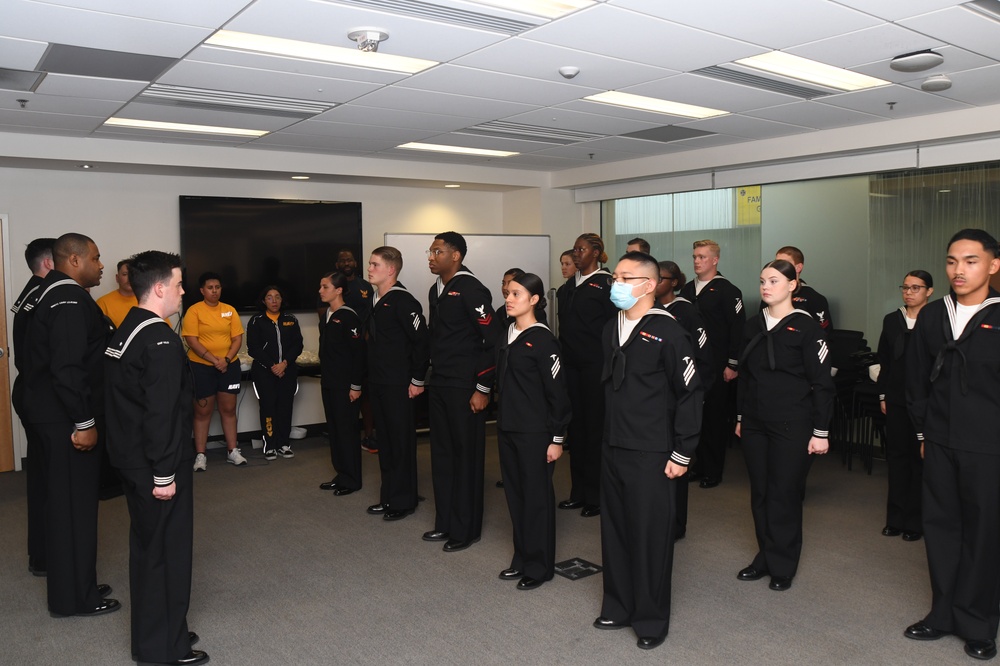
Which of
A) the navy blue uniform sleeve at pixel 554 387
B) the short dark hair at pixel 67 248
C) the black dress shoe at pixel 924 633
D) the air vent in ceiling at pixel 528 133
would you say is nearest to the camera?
the black dress shoe at pixel 924 633

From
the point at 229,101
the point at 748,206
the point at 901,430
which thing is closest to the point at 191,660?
the point at 229,101

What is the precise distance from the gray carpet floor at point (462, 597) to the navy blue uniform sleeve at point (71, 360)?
1.03 meters

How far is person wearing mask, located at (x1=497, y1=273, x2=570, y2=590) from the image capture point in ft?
13.3

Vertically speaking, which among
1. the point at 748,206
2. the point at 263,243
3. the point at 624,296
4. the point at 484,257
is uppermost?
the point at 748,206

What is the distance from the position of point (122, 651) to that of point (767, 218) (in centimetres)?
634

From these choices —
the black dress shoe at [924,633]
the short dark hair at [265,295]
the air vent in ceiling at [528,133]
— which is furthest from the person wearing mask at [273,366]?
the black dress shoe at [924,633]

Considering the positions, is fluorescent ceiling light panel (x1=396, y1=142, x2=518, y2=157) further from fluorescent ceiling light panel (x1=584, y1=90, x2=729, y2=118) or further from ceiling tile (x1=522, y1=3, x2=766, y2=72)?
ceiling tile (x1=522, y1=3, x2=766, y2=72)

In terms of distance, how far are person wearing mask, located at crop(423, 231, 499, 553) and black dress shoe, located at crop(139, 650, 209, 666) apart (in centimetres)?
162

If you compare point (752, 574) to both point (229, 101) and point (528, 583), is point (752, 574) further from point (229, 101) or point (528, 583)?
point (229, 101)

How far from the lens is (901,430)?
4.95m

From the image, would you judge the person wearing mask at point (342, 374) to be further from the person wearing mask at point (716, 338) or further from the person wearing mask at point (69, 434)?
the person wearing mask at point (716, 338)

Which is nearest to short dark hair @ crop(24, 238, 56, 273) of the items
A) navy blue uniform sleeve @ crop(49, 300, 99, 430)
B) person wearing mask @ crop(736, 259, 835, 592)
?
navy blue uniform sleeve @ crop(49, 300, 99, 430)

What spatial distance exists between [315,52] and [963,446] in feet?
11.7

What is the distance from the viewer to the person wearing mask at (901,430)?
486 centimetres
